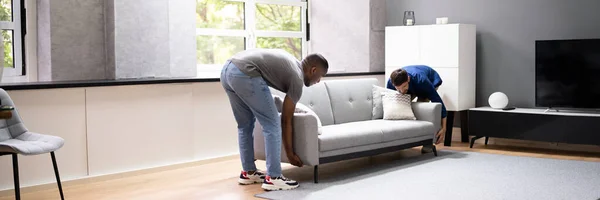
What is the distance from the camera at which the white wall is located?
4973mm

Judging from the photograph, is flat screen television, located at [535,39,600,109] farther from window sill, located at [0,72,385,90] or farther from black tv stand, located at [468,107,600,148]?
window sill, located at [0,72,385,90]

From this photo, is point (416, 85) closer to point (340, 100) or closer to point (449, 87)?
point (340, 100)

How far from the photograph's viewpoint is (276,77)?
15.6ft

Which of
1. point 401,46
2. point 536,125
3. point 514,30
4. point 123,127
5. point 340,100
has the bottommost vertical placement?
point 536,125

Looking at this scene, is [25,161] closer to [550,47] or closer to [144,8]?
[144,8]

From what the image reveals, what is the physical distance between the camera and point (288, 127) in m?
4.91

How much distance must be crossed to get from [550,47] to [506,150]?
104 cm

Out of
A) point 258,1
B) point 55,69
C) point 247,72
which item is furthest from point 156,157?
point 258,1

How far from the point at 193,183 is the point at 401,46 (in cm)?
328

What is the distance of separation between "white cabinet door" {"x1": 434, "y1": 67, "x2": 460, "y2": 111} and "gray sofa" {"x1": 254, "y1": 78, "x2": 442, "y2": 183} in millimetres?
1041

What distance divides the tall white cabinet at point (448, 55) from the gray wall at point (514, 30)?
183 millimetres

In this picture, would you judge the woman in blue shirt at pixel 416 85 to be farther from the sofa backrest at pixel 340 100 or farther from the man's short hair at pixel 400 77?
the sofa backrest at pixel 340 100

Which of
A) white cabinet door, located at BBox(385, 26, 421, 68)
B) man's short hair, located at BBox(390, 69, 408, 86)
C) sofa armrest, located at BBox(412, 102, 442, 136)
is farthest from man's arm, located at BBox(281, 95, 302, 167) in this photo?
white cabinet door, located at BBox(385, 26, 421, 68)

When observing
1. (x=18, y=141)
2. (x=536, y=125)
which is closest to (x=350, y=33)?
(x=536, y=125)
